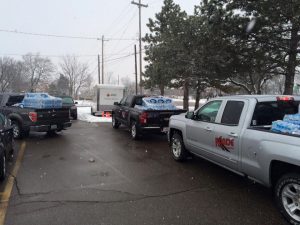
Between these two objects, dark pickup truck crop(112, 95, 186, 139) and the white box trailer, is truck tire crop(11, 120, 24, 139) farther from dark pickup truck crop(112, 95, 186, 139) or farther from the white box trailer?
the white box trailer

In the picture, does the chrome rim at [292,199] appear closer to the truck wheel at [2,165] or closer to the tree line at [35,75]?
the truck wheel at [2,165]

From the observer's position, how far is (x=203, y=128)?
21.4 ft

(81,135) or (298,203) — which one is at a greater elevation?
(298,203)

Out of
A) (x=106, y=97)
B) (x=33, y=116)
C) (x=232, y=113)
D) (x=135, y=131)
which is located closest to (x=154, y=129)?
(x=135, y=131)

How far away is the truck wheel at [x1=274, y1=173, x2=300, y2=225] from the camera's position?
13.5ft

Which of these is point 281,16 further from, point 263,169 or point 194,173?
point 263,169

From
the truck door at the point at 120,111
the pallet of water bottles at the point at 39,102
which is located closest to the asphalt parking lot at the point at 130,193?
the pallet of water bottles at the point at 39,102

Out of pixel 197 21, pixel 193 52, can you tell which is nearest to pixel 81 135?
pixel 193 52

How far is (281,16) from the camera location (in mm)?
10789

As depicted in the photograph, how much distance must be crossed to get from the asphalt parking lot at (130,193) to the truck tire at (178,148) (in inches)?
7.8

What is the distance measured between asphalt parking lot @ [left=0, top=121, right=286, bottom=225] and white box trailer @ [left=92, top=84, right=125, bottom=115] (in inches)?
620

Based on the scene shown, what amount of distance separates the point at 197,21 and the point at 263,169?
30.1 ft

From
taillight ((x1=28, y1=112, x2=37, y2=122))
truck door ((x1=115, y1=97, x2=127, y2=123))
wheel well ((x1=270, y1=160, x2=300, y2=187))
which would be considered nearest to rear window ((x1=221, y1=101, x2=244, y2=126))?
wheel well ((x1=270, y1=160, x2=300, y2=187))

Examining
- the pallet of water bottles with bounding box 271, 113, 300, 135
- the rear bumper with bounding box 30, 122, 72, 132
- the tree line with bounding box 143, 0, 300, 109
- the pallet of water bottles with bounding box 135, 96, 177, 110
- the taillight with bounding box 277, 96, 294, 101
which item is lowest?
the rear bumper with bounding box 30, 122, 72, 132
